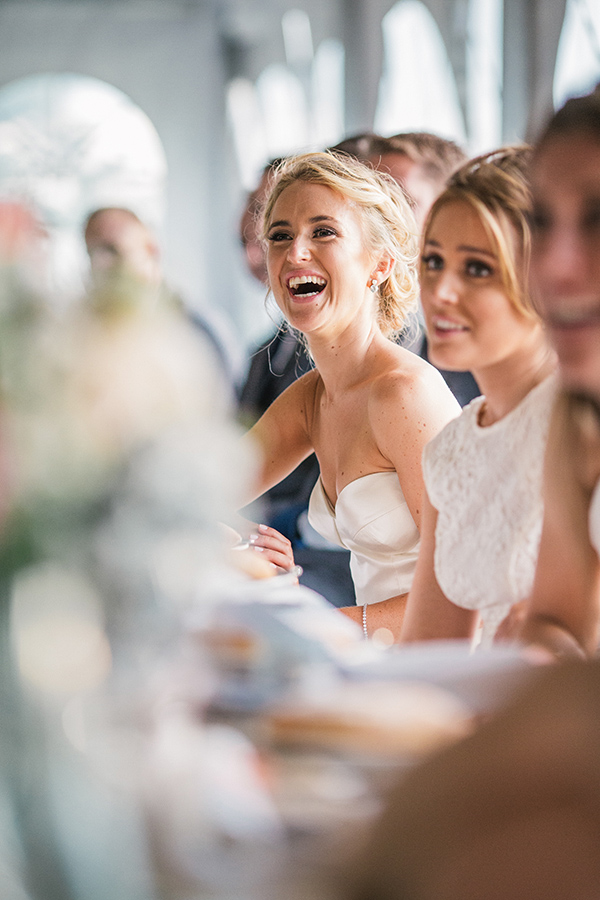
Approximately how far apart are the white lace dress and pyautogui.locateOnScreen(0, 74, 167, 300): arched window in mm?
6981

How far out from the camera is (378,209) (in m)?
1.48

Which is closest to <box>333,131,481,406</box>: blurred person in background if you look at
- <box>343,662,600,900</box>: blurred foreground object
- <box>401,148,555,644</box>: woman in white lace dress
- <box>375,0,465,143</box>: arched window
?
<box>401,148,555,644</box>: woman in white lace dress

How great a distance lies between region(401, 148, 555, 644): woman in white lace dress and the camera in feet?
3.21

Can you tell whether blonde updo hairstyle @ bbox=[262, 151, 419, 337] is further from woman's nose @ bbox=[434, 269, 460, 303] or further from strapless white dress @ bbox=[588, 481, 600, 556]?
strapless white dress @ bbox=[588, 481, 600, 556]

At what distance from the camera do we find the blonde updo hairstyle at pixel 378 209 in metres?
1.42

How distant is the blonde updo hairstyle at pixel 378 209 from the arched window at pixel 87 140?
6435 mm

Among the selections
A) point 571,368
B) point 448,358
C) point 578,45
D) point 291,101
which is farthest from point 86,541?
point 291,101

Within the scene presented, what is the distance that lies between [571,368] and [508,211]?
0.27 meters

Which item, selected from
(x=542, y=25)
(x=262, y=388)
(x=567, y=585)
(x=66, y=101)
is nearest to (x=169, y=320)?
(x=567, y=585)

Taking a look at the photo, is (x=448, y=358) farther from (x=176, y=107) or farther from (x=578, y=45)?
(x=176, y=107)

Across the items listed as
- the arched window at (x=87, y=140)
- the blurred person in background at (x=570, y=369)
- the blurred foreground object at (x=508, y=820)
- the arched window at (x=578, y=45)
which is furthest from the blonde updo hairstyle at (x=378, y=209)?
the arched window at (x=87, y=140)

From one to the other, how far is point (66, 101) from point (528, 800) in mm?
8372

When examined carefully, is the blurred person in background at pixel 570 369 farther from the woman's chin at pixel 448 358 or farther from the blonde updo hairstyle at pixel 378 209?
the blonde updo hairstyle at pixel 378 209

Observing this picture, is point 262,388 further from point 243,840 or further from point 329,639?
point 243,840
